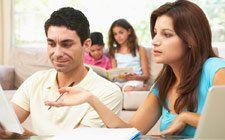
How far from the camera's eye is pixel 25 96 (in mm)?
1729

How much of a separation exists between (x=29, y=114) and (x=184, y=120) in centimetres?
73

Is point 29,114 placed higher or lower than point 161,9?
lower

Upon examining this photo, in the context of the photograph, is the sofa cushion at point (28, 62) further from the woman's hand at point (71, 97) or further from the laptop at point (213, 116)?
the laptop at point (213, 116)

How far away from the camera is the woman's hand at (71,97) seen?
1376 mm

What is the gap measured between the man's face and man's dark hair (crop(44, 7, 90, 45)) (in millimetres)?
19

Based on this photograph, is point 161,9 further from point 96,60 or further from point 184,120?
point 96,60

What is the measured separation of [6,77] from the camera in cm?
403

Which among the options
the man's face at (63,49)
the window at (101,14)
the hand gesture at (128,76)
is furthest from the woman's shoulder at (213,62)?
the window at (101,14)

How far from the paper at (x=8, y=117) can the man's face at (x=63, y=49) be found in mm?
469

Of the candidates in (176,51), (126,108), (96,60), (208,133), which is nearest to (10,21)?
(96,60)

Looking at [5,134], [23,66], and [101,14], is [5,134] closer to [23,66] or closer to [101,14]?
[23,66]

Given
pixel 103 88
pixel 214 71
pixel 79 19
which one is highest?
pixel 79 19

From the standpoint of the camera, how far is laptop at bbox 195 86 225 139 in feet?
2.96

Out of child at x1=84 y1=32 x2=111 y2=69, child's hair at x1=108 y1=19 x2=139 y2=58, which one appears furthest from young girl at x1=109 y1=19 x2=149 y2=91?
child at x1=84 y1=32 x2=111 y2=69
